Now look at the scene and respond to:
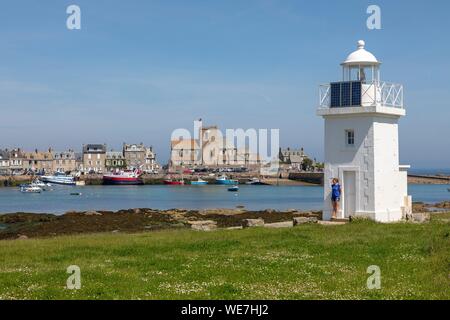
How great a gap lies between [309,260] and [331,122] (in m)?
14.0

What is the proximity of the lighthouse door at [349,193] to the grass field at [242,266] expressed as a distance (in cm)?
551

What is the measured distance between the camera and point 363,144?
2880 centimetres

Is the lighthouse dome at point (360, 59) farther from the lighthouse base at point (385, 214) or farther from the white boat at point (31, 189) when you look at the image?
the white boat at point (31, 189)

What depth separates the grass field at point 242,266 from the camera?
12.7 metres

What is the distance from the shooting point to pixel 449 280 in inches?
541

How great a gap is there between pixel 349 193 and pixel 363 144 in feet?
8.17

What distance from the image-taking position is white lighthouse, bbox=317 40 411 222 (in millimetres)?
28641

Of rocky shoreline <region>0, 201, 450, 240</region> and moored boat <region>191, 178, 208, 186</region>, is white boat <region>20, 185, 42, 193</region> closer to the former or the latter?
moored boat <region>191, 178, 208, 186</region>

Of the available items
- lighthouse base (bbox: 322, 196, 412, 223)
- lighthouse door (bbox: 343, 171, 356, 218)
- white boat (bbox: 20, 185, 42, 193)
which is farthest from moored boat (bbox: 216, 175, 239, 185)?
lighthouse door (bbox: 343, 171, 356, 218)

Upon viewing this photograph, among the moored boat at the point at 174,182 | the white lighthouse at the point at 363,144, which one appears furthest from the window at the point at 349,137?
the moored boat at the point at 174,182

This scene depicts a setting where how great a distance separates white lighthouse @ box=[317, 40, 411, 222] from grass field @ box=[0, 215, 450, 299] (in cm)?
510

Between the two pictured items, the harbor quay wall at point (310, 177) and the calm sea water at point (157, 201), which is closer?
the calm sea water at point (157, 201)
